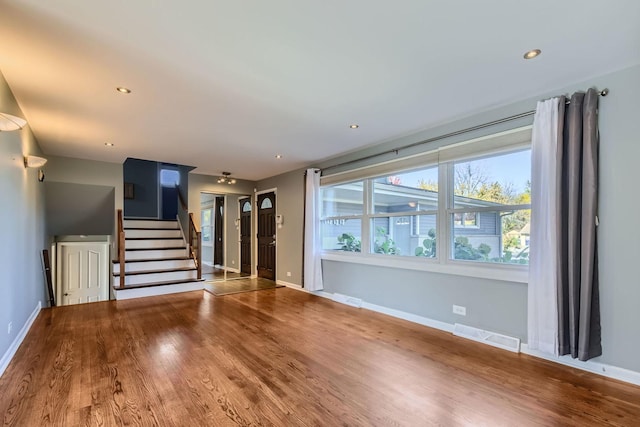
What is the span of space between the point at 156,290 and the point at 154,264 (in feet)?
2.37

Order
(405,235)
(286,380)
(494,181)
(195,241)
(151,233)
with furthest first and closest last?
1. (151,233)
2. (195,241)
3. (405,235)
4. (494,181)
5. (286,380)

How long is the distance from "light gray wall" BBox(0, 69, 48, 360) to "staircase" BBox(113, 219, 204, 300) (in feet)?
4.41

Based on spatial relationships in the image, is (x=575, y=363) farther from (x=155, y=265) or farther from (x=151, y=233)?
(x=151, y=233)

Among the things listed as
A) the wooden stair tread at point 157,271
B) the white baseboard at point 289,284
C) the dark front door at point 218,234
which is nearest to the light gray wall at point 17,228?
the wooden stair tread at point 157,271

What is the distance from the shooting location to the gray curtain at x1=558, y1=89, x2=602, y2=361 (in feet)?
8.48

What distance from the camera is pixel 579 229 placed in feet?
8.73

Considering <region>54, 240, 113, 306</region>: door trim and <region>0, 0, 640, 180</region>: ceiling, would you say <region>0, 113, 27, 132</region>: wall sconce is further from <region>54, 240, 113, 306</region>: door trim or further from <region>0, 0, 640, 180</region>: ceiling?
<region>54, 240, 113, 306</region>: door trim

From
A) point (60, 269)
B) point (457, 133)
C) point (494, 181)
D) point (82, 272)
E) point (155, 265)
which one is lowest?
point (82, 272)

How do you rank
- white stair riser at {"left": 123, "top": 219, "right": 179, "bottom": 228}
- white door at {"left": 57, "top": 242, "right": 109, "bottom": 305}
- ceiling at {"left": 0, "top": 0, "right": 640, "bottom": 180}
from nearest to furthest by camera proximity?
ceiling at {"left": 0, "top": 0, "right": 640, "bottom": 180} < white door at {"left": 57, "top": 242, "right": 109, "bottom": 305} < white stair riser at {"left": 123, "top": 219, "right": 179, "bottom": 228}

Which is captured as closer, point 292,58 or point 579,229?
point 292,58

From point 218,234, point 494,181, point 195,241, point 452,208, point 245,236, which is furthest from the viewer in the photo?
point 218,234

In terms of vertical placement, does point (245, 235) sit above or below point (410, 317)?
above

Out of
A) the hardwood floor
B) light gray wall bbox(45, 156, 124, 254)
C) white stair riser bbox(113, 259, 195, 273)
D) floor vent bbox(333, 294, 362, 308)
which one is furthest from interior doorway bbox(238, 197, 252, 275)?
the hardwood floor

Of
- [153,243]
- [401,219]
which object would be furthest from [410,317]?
[153,243]
